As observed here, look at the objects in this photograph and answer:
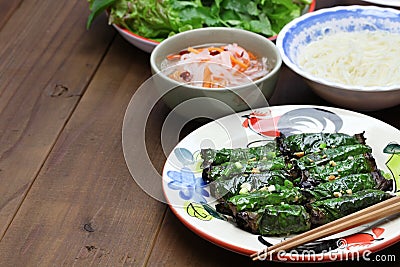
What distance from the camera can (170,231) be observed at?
1.73 metres

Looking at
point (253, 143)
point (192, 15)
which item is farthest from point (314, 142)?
point (192, 15)

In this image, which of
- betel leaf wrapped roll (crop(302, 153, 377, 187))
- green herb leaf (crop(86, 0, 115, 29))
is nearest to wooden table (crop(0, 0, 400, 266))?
→ green herb leaf (crop(86, 0, 115, 29))

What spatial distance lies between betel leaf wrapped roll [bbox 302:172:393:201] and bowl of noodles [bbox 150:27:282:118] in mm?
379

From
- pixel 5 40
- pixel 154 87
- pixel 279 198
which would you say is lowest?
pixel 5 40

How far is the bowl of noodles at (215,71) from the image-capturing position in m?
1.96

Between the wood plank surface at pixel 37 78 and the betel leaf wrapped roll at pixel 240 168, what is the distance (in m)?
0.50

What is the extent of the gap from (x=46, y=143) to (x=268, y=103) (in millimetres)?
659

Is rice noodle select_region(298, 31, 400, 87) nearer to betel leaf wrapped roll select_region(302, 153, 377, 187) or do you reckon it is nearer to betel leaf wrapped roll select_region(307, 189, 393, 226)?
betel leaf wrapped roll select_region(302, 153, 377, 187)

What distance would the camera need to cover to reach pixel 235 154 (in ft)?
5.99

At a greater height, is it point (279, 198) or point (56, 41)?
point (279, 198)

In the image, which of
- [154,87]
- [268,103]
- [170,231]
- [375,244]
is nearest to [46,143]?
[154,87]

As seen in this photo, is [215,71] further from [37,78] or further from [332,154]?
[37,78]

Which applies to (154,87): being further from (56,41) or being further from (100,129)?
(56,41)

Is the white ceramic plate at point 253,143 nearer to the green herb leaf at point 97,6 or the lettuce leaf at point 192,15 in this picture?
the lettuce leaf at point 192,15
